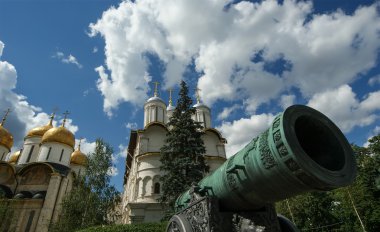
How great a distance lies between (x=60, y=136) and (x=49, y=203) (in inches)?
326

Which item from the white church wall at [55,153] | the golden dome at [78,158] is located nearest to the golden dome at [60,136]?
the white church wall at [55,153]

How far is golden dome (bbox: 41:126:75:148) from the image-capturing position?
30.8m

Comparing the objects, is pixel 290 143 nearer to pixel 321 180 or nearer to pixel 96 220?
pixel 321 180

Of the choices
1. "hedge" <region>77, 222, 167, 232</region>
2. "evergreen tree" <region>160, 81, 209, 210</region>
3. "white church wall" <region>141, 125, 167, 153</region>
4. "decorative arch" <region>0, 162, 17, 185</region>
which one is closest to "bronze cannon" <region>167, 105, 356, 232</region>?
"hedge" <region>77, 222, 167, 232</region>

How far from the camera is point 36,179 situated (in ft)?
91.8

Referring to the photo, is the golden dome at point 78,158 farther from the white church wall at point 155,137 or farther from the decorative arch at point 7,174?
the white church wall at point 155,137

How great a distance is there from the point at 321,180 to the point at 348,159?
55 cm

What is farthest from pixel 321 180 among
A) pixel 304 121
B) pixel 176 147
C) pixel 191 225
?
pixel 176 147

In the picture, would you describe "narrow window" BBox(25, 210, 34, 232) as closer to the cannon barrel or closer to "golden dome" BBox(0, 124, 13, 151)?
"golden dome" BBox(0, 124, 13, 151)

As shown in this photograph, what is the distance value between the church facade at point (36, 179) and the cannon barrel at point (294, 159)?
21.8 m

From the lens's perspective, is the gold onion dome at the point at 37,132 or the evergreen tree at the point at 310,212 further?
the gold onion dome at the point at 37,132

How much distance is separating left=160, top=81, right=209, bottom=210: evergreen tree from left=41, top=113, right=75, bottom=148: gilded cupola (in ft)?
56.9

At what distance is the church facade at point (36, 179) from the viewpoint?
79.6 ft

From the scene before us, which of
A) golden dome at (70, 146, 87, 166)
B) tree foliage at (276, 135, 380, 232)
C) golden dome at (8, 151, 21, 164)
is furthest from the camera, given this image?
golden dome at (8, 151, 21, 164)
